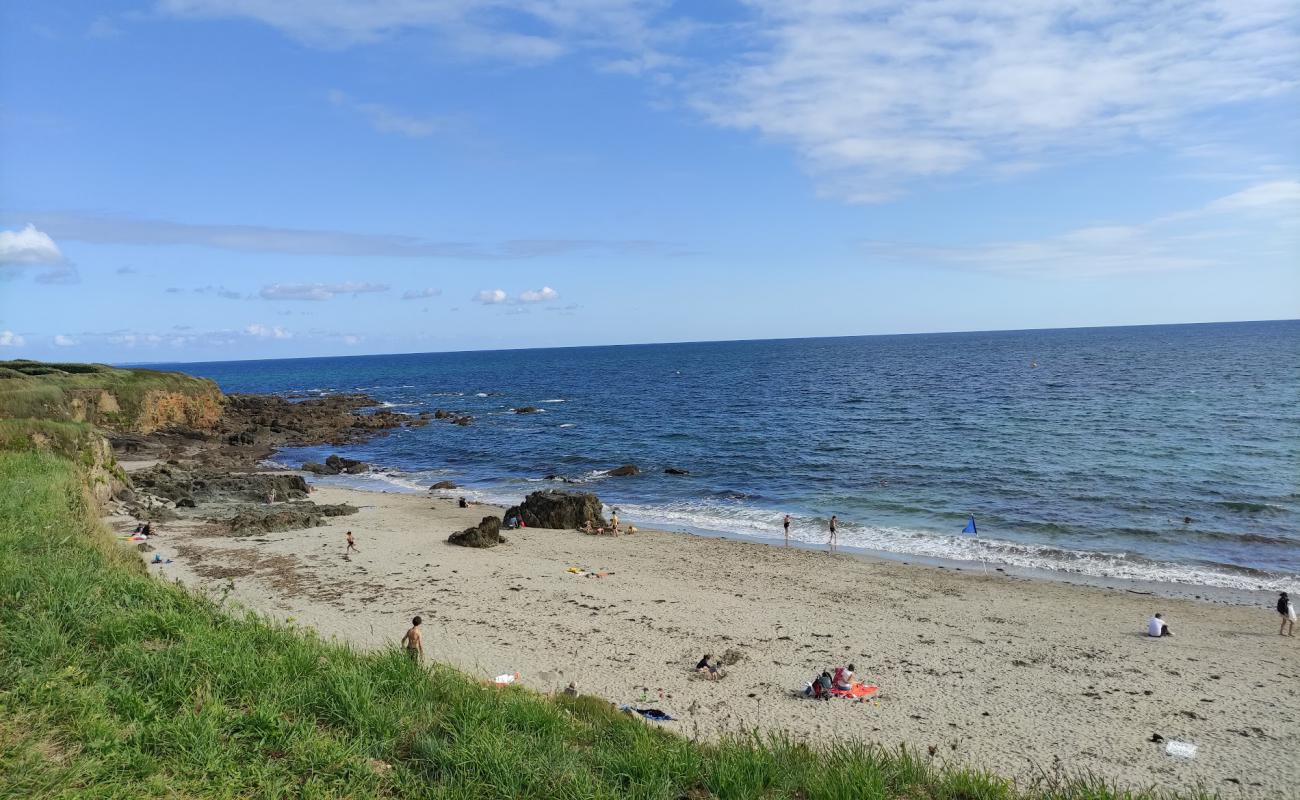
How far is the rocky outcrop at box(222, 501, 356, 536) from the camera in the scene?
30.5 meters

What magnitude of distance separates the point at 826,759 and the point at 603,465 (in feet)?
133

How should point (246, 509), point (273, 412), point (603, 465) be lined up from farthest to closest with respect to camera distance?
point (273, 412) < point (603, 465) < point (246, 509)

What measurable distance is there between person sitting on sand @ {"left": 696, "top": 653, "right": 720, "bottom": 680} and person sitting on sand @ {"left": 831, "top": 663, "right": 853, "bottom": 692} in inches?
103

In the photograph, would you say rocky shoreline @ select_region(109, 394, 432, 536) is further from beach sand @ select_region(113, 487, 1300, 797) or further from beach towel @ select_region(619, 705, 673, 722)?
beach towel @ select_region(619, 705, 673, 722)

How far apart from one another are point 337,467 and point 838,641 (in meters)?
40.5

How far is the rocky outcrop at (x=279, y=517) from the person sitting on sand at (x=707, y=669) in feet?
72.4

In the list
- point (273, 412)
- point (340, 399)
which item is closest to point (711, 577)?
point (273, 412)

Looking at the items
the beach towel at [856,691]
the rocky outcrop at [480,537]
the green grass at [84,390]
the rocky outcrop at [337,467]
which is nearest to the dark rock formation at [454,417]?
the green grass at [84,390]

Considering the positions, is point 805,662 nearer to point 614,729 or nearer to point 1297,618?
point 614,729

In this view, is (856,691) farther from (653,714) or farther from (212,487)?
(212,487)

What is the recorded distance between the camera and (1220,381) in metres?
80.4

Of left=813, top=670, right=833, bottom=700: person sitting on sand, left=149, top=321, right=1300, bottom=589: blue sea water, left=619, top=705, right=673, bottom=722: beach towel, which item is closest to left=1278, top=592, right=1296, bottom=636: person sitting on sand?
left=149, top=321, right=1300, bottom=589: blue sea water

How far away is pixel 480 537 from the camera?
93.7 feet

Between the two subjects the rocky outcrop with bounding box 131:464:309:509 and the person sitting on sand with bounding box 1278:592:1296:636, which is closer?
the person sitting on sand with bounding box 1278:592:1296:636
